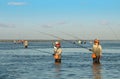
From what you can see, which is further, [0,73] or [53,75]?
[0,73]

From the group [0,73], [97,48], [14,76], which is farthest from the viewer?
[97,48]

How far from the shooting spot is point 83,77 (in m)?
24.2

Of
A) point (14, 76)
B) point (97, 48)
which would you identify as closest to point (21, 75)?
point (14, 76)

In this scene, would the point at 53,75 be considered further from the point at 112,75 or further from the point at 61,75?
the point at 112,75

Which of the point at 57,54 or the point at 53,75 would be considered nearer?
the point at 53,75

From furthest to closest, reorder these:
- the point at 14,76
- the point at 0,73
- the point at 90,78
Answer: the point at 0,73 < the point at 14,76 < the point at 90,78

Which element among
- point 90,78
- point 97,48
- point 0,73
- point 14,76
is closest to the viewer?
point 90,78

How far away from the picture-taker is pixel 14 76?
991 inches

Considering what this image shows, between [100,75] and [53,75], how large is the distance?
2.88 meters

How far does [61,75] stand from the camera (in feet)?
83.7

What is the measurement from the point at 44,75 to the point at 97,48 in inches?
343

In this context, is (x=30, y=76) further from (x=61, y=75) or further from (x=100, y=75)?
(x=100, y=75)

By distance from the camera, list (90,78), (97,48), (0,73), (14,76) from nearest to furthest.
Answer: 1. (90,78)
2. (14,76)
3. (0,73)
4. (97,48)

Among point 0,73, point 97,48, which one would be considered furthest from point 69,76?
point 97,48
